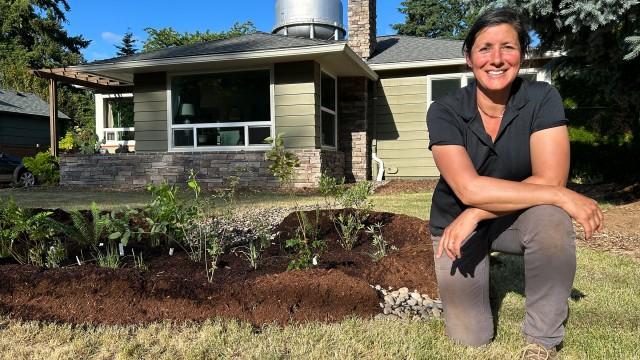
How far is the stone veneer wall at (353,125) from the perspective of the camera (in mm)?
11086

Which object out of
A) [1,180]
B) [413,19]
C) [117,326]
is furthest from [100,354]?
[413,19]

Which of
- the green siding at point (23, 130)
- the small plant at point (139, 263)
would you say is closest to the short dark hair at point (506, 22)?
the small plant at point (139, 263)

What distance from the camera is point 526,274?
75.9 inches

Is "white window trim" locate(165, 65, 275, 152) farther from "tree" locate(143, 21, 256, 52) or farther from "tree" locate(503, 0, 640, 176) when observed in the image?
"tree" locate(143, 21, 256, 52)

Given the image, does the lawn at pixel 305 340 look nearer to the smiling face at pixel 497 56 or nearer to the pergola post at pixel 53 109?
the smiling face at pixel 497 56

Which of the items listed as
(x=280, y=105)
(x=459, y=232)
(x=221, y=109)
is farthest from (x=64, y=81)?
(x=459, y=232)

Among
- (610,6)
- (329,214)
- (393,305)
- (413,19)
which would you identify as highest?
(413,19)

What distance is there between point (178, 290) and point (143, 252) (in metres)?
0.90

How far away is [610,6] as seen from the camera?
465 cm

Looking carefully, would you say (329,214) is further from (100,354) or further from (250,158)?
(250,158)

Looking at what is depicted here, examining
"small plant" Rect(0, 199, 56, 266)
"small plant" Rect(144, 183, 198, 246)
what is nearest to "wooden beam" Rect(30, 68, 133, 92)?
"small plant" Rect(0, 199, 56, 266)

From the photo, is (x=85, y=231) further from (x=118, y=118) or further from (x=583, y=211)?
(x=118, y=118)

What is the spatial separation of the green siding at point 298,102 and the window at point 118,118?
873 cm

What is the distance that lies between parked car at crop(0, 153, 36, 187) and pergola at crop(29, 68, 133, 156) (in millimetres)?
1461
